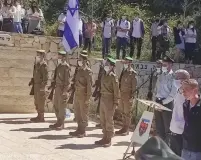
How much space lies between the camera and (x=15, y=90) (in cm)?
1369

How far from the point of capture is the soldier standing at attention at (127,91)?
36.6ft

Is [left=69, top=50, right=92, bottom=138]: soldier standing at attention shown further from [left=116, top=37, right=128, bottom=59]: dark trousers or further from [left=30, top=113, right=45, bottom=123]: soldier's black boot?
[left=116, top=37, right=128, bottom=59]: dark trousers

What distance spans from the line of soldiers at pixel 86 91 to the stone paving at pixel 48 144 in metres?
0.29

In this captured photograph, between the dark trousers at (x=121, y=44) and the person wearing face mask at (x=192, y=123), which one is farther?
the dark trousers at (x=121, y=44)

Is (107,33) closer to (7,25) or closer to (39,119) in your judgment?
(7,25)

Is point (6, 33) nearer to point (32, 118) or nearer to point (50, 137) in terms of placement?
point (32, 118)

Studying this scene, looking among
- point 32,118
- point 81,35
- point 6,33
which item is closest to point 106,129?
point 32,118

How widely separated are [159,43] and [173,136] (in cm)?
1063

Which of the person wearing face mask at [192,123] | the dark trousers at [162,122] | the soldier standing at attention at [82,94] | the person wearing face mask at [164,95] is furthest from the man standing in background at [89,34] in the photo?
the person wearing face mask at [192,123]

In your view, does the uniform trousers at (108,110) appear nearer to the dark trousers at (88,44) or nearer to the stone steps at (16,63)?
the stone steps at (16,63)

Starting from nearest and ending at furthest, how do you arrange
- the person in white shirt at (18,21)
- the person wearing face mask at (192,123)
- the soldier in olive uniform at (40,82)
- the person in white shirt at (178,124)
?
the person wearing face mask at (192,123) → the person in white shirt at (178,124) → the soldier in olive uniform at (40,82) → the person in white shirt at (18,21)

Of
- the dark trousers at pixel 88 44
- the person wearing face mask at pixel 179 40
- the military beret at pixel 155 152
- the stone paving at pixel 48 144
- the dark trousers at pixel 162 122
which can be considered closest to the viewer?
the military beret at pixel 155 152

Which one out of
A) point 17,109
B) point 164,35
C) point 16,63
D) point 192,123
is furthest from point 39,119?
point 192,123

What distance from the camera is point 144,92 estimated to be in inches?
539
